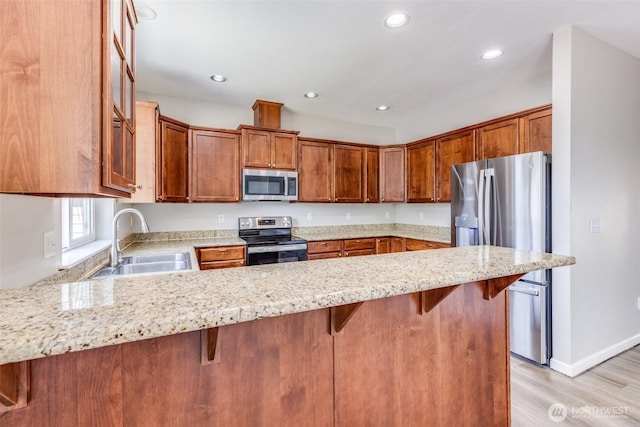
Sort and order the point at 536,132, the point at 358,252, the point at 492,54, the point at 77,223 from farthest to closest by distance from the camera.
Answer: the point at 358,252 → the point at 536,132 → the point at 492,54 → the point at 77,223

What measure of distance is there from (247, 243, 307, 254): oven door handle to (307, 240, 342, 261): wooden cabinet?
14 cm

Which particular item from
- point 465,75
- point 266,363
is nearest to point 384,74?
point 465,75

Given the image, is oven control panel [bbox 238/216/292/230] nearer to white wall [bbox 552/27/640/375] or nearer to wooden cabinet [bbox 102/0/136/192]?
wooden cabinet [bbox 102/0/136/192]

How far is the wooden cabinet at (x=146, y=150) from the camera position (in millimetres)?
2877

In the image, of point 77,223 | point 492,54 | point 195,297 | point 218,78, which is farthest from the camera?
point 218,78

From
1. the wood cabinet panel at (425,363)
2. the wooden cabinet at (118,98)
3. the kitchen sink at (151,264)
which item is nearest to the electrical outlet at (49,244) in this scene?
the wooden cabinet at (118,98)

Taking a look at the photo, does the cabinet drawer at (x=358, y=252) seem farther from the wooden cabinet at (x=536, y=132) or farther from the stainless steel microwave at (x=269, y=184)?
the wooden cabinet at (x=536, y=132)

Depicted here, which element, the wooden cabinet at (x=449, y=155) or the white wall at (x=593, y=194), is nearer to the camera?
the white wall at (x=593, y=194)

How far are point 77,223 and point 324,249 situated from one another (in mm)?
2535

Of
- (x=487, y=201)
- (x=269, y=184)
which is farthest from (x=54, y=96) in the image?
(x=487, y=201)

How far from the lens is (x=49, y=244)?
1.37 metres

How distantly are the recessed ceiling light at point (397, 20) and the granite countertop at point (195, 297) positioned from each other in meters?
1.82

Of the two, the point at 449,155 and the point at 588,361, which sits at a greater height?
the point at 449,155

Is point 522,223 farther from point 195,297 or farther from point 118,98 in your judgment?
point 118,98
